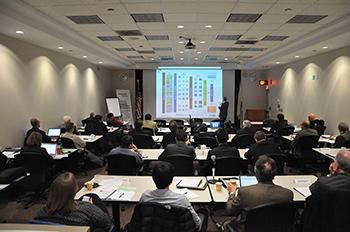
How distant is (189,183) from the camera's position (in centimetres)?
340

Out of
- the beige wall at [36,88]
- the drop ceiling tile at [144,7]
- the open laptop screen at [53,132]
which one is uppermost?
the drop ceiling tile at [144,7]

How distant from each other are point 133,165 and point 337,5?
13.4 feet

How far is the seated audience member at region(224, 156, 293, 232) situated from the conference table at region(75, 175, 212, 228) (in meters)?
0.35

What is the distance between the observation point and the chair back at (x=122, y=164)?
4391mm

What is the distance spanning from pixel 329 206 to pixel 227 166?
178cm

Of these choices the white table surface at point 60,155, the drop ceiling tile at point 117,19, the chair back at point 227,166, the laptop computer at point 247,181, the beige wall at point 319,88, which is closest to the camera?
the laptop computer at point 247,181

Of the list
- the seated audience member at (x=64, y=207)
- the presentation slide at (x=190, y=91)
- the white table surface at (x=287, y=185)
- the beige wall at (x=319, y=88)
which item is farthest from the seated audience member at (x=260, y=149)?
the presentation slide at (x=190, y=91)

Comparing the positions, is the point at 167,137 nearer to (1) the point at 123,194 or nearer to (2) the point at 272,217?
(1) the point at 123,194

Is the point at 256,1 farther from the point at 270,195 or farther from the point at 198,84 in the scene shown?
the point at 198,84

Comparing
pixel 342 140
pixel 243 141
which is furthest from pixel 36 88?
pixel 342 140

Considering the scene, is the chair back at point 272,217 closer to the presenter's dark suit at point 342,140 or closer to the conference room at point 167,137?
the conference room at point 167,137

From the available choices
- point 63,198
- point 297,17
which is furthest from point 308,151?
point 63,198

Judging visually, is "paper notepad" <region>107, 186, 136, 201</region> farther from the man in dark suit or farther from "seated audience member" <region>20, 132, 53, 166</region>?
"seated audience member" <region>20, 132, 53, 166</region>

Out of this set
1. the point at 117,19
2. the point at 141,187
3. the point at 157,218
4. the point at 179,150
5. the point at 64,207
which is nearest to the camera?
the point at 64,207
